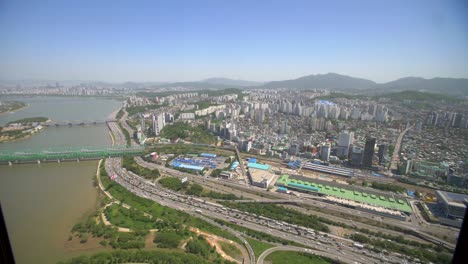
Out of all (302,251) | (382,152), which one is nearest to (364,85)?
(382,152)

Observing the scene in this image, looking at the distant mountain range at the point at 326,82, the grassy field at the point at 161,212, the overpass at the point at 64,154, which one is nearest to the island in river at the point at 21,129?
the overpass at the point at 64,154

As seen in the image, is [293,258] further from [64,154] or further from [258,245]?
[64,154]

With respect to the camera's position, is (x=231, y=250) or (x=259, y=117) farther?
(x=259, y=117)

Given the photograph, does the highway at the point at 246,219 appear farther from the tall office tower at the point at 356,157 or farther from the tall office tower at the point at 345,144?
the tall office tower at the point at 345,144

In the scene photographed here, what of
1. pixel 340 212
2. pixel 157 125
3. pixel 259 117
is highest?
pixel 259 117

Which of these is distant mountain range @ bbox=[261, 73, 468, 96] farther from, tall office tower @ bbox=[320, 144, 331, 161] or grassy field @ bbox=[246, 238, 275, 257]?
grassy field @ bbox=[246, 238, 275, 257]

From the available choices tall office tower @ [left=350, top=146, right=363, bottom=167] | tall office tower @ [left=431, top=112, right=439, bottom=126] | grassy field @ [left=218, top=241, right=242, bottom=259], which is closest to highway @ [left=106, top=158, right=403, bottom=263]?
grassy field @ [left=218, top=241, right=242, bottom=259]
